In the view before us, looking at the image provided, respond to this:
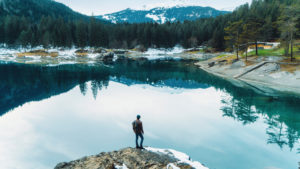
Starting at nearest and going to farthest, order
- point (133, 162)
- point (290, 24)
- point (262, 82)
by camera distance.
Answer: point (133, 162) → point (262, 82) → point (290, 24)

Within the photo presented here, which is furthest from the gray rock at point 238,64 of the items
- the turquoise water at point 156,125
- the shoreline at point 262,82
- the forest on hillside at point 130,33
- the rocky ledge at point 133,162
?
the rocky ledge at point 133,162

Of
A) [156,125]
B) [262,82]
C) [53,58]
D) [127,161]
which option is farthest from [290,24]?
[53,58]

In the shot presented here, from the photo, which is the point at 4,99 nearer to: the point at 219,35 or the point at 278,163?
the point at 278,163

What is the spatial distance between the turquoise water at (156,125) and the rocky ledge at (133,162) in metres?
4.22

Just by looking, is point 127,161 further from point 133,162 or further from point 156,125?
point 156,125

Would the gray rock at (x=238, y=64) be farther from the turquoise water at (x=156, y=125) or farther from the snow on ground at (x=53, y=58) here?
the snow on ground at (x=53, y=58)

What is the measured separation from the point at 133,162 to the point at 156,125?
37.7 feet

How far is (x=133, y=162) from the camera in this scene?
1152 cm

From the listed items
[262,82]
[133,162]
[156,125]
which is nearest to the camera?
[133,162]

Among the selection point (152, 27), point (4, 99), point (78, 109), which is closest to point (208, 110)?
point (78, 109)

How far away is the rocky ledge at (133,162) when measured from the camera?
35.8 ft

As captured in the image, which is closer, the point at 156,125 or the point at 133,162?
the point at 133,162

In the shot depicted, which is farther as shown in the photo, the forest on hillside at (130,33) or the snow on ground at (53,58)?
the forest on hillside at (130,33)

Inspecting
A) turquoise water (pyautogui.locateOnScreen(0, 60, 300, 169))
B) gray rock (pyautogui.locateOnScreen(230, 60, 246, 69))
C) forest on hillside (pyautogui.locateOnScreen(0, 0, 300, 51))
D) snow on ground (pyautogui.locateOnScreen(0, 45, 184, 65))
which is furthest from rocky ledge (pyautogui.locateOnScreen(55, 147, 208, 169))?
snow on ground (pyautogui.locateOnScreen(0, 45, 184, 65))
